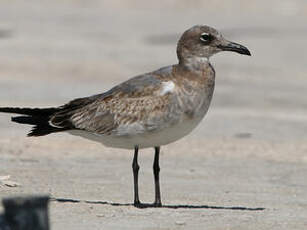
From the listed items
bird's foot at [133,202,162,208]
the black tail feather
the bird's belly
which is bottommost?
bird's foot at [133,202,162,208]

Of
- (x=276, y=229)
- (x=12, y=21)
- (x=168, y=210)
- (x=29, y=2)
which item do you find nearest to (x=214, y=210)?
(x=168, y=210)

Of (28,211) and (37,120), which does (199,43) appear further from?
(28,211)

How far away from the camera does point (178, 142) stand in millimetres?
15477

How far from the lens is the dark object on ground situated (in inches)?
236

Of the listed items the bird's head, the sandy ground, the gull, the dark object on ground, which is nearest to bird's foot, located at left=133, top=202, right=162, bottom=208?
the gull

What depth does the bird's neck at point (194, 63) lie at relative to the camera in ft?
33.2

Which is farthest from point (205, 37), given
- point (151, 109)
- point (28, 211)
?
point (28, 211)

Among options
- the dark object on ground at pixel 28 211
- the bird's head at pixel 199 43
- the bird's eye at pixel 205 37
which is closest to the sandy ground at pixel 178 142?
the bird's head at pixel 199 43

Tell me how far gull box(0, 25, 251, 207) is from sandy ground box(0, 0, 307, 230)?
0.64 metres

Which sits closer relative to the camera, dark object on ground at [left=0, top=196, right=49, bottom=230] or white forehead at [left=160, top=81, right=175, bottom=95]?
dark object on ground at [left=0, top=196, right=49, bottom=230]

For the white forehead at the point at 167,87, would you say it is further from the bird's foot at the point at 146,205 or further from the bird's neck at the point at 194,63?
the bird's foot at the point at 146,205

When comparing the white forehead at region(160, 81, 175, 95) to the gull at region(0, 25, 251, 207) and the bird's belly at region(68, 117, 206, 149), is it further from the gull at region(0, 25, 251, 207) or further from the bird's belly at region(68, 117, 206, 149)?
the bird's belly at region(68, 117, 206, 149)

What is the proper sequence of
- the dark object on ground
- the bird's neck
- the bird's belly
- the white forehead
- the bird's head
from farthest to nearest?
the bird's head < the bird's neck < the white forehead < the bird's belly < the dark object on ground

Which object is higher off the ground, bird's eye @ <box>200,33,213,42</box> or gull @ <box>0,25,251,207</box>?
bird's eye @ <box>200,33,213,42</box>
